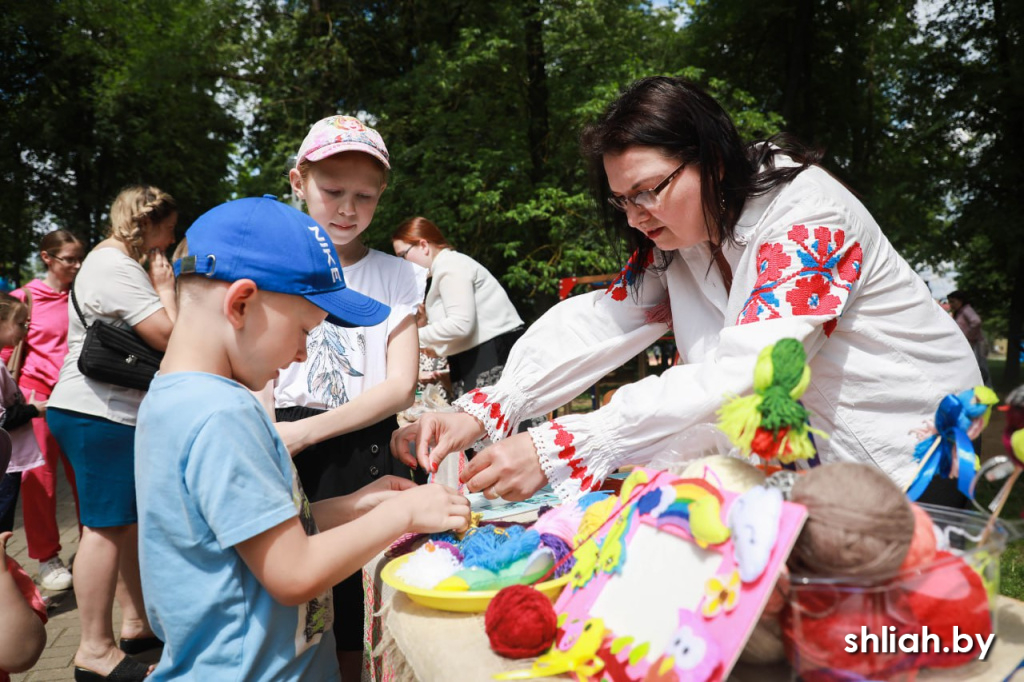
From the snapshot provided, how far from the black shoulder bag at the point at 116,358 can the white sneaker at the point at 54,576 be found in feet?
5.96

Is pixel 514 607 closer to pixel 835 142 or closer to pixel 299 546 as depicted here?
pixel 299 546

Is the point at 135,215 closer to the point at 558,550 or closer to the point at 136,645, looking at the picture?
the point at 136,645

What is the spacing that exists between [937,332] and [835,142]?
1445cm

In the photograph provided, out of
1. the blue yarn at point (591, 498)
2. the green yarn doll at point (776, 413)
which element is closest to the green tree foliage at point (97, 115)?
the blue yarn at point (591, 498)

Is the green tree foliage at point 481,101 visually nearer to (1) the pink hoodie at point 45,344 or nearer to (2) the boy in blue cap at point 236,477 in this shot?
(1) the pink hoodie at point 45,344

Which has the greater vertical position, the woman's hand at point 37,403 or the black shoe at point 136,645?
the woman's hand at point 37,403

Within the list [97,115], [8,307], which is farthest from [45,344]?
[97,115]

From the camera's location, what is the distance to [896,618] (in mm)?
803

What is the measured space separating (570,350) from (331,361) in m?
0.64

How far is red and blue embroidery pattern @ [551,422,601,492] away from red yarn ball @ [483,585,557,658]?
1.13ft

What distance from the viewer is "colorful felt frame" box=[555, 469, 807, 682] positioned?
831 millimetres

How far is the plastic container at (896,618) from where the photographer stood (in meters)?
0.79

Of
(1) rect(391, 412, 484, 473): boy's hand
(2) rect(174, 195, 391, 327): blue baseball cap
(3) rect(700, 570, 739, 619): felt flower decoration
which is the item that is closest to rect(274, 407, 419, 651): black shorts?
(1) rect(391, 412, 484, 473): boy's hand

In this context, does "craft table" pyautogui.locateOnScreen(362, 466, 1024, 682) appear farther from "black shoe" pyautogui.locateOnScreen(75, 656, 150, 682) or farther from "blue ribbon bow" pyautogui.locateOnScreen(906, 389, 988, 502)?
"black shoe" pyautogui.locateOnScreen(75, 656, 150, 682)
